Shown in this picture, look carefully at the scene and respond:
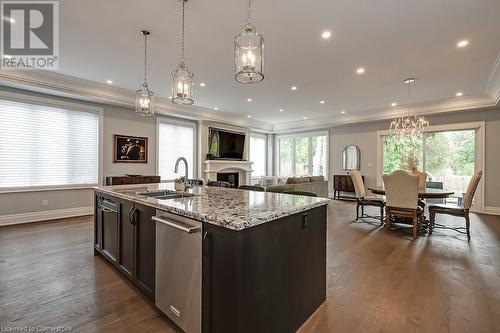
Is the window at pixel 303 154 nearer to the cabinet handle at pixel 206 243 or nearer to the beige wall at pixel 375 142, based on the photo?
the beige wall at pixel 375 142

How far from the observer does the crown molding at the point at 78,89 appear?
4309mm

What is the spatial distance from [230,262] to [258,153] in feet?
30.0

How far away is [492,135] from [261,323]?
7665 millimetres

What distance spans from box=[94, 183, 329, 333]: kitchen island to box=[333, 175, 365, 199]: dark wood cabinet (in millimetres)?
6390

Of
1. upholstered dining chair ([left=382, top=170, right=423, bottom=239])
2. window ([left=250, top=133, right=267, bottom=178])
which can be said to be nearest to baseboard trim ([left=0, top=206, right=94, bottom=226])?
window ([left=250, top=133, right=267, bottom=178])

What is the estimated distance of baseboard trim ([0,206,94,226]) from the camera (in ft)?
15.0

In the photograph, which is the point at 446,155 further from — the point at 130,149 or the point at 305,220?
the point at 130,149

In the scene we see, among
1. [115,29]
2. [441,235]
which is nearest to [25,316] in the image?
[115,29]

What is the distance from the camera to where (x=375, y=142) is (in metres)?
7.74

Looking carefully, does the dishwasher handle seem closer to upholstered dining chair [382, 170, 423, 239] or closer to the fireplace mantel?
upholstered dining chair [382, 170, 423, 239]

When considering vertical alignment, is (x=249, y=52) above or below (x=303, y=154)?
above

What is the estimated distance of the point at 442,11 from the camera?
8.50ft

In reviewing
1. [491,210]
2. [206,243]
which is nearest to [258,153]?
[491,210]

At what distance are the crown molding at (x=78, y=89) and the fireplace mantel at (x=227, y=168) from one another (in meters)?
1.70
